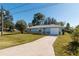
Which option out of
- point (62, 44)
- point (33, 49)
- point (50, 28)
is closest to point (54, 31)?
Result: point (50, 28)

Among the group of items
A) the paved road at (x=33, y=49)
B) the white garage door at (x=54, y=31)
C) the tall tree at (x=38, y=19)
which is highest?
the tall tree at (x=38, y=19)

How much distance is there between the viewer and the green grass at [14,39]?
873 cm

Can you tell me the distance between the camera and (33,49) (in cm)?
874

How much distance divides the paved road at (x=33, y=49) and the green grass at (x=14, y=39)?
1.9 inches

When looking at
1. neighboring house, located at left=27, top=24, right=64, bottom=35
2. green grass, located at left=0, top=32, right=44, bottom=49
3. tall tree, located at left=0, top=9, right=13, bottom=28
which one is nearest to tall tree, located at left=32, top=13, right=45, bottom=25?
neighboring house, located at left=27, top=24, right=64, bottom=35

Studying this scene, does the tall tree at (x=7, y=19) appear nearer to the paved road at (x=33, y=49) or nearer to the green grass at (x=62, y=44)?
the paved road at (x=33, y=49)

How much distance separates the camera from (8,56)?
8711 millimetres

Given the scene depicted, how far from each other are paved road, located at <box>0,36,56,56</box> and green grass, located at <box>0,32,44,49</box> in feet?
0.16

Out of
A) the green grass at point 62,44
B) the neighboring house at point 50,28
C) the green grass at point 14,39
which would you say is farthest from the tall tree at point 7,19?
A: the green grass at point 62,44

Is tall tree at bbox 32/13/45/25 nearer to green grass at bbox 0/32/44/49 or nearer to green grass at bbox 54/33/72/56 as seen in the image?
green grass at bbox 0/32/44/49

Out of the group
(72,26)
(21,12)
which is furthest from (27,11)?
(72,26)

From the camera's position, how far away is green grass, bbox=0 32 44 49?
8.73 meters

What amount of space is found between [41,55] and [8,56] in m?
0.43

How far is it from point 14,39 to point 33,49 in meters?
0.28
